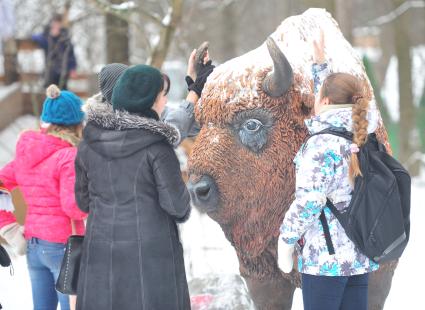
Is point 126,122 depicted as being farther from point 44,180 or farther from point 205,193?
point 44,180

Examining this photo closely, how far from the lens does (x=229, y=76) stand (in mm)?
3818

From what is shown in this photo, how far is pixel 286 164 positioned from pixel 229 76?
585mm

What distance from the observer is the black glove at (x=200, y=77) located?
4082 millimetres

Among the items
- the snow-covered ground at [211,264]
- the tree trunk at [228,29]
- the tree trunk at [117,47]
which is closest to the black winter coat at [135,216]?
the snow-covered ground at [211,264]

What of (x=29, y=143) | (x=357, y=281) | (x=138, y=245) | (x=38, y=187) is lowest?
(x=357, y=281)

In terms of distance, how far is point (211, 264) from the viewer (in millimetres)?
6914

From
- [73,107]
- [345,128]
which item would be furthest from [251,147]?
Result: [73,107]

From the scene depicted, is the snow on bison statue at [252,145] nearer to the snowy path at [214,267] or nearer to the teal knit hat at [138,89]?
the teal knit hat at [138,89]

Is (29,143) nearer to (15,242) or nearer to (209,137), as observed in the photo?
(15,242)

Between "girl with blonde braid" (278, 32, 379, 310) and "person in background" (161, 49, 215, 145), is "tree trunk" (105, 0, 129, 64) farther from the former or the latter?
"girl with blonde braid" (278, 32, 379, 310)

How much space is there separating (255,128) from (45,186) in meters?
1.44

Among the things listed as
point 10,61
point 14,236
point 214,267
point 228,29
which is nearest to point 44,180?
point 14,236

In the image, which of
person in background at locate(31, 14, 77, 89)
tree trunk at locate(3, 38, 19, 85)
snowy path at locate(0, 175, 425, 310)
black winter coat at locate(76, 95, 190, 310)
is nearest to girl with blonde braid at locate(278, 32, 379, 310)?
black winter coat at locate(76, 95, 190, 310)

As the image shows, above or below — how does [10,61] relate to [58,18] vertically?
below
